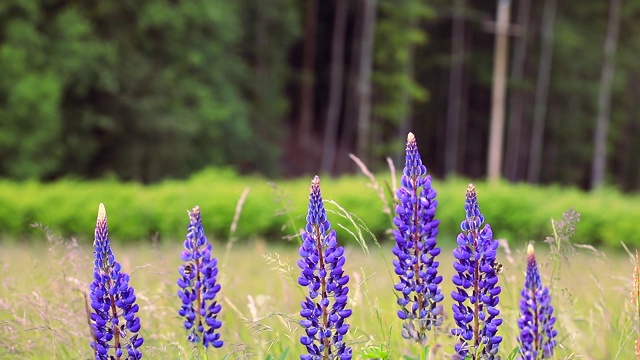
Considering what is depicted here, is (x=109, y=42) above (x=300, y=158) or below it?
above

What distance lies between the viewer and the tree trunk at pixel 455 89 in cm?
3675

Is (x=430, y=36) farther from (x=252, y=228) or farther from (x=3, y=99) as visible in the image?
(x=252, y=228)

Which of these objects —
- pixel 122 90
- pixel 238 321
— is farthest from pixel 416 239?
pixel 122 90

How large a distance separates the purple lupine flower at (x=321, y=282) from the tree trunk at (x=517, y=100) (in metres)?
34.7

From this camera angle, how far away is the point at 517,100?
3716 centimetres

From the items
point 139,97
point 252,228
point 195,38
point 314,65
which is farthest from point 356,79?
point 252,228

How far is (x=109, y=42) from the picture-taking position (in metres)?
22.5

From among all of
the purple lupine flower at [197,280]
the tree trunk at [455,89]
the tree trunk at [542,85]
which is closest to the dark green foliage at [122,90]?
the tree trunk at [455,89]

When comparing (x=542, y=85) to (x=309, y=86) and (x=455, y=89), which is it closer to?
(x=455, y=89)

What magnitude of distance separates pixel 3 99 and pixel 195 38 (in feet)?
23.2

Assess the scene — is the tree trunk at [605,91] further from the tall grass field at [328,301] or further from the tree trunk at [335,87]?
the tall grass field at [328,301]

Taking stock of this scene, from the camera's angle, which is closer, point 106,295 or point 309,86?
point 106,295

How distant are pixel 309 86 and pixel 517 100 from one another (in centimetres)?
1035

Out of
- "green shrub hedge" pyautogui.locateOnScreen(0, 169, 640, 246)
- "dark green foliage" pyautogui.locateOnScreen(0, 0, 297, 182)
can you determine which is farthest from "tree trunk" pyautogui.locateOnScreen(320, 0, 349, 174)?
"green shrub hedge" pyautogui.locateOnScreen(0, 169, 640, 246)
